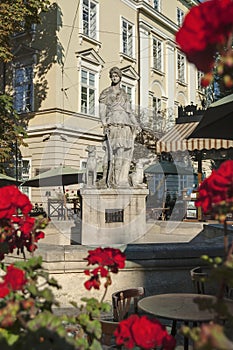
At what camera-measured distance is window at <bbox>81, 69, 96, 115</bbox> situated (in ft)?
70.7

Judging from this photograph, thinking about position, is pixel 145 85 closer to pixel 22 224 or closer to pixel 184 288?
pixel 184 288

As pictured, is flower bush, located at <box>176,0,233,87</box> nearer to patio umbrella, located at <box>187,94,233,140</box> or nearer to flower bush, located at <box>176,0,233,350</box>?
flower bush, located at <box>176,0,233,350</box>

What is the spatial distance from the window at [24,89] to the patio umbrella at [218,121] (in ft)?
54.3

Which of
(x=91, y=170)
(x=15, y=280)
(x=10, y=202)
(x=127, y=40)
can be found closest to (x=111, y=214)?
(x=91, y=170)

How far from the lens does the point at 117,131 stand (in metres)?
8.20

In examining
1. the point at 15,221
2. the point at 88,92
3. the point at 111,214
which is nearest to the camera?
the point at 15,221

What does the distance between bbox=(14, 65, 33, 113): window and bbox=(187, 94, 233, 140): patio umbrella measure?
1656cm

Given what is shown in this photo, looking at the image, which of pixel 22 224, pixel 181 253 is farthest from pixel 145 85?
pixel 22 224

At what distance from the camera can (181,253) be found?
4.96 m

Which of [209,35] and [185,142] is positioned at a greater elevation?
[185,142]

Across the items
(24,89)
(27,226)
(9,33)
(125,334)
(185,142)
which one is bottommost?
(125,334)

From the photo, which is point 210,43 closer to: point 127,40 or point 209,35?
point 209,35

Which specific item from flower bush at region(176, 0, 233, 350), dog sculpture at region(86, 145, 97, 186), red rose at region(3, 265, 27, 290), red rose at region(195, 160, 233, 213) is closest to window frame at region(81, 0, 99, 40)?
dog sculpture at region(86, 145, 97, 186)

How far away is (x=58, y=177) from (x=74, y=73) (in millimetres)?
6755
